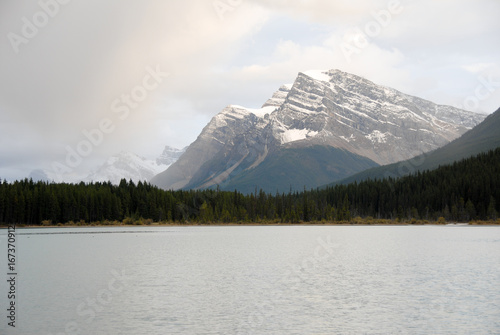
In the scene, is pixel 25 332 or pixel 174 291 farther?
pixel 174 291

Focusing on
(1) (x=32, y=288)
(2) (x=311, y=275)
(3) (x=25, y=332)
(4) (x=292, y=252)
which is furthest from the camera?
(4) (x=292, y=252)

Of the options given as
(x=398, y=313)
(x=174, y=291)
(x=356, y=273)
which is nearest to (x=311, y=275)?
(x=356, y=273)

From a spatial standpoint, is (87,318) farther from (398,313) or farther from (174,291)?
(398,313)

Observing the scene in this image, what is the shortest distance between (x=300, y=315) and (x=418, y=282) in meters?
19.8

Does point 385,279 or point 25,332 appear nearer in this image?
point 25,332

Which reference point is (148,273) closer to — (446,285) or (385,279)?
(385,279)

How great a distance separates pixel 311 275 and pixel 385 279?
27.2 feet

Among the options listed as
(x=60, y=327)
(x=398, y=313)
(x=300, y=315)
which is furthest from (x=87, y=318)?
(x=398, y=313)

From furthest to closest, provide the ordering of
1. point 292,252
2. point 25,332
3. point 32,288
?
point 292,252
point 32,288
point 25,332

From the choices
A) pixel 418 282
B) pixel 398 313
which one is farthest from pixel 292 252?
pixel 398 313

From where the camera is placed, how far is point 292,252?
8825cm

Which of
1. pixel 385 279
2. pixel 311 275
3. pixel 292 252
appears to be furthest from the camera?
pixel 292 252

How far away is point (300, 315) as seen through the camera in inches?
1446

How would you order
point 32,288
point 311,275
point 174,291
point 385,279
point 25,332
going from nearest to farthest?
point 25,332 < point 174,291 < point 32,288 < point 385,279 < point 311,275
